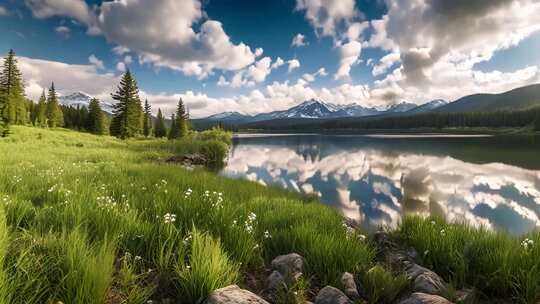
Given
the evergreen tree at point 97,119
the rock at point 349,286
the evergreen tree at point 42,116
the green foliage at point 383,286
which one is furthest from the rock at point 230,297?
the evergreen tree at point 42,116

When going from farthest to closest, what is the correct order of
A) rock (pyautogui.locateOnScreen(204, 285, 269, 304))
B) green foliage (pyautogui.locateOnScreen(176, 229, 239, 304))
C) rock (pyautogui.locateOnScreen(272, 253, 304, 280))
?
A: rock (pyautogui.locateOnScreen(272, 253, 304, 280)) < green foliage (pyautogui.locateOnScreen(176, 229, 239, 304)) < rock (pyautogui.locateOnScreen(204, 285, 269, 304))

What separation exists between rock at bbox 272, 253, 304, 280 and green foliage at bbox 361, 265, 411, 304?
40.4 inches

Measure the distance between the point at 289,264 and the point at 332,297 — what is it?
100 centimetres

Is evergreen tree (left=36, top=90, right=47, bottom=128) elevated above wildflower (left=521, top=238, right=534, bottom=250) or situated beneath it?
elevated above

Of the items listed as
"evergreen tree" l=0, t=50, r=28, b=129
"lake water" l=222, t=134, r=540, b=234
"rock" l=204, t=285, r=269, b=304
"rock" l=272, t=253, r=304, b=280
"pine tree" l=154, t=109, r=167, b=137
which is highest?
"evergreen tree" l=0, t=50, r=28, b=129

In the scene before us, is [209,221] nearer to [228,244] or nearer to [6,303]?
[228,244]

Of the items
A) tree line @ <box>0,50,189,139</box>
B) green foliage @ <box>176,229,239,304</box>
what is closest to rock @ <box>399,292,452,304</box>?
green foliage @ <box>176,229,239,304</box>

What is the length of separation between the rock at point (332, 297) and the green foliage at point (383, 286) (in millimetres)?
498

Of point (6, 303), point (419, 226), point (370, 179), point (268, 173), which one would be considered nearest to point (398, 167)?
point (370, 179)

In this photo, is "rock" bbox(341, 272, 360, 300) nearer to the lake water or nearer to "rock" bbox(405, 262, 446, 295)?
"rock" bbox(405, 262, 446, 295)

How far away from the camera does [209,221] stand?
5.56 meters

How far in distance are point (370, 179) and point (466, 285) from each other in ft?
77.5

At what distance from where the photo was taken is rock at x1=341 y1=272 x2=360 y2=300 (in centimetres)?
408

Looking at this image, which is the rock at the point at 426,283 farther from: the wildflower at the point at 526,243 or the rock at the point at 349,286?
the wildflower at the point at 526,243
